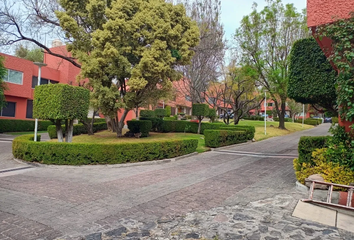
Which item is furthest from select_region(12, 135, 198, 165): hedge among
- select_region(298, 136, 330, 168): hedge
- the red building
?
the red building

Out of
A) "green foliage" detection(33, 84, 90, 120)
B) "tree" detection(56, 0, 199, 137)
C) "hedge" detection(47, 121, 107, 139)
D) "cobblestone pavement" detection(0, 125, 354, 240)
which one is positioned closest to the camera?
"cobblestone pavement" detection(0, 125, 354, 240)

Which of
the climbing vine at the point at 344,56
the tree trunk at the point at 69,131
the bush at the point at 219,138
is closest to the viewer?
the climbing vine at the point at 344,56

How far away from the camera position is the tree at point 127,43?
46.2 feet

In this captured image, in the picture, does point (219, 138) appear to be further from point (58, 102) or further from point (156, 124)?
point (156, 124)

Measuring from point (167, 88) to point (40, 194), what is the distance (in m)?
12.1

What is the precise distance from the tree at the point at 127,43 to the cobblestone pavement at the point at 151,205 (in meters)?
7.34

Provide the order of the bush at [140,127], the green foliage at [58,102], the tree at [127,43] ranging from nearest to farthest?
the green foliage at [58,102] < the tree at [127,43] < the bush at [140,127]

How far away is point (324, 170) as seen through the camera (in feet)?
18.6

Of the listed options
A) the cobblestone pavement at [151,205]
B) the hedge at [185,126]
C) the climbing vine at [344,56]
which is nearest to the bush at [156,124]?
the hedge at [185,126]

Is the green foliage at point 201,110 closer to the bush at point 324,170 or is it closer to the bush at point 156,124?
the bush at point 156,124

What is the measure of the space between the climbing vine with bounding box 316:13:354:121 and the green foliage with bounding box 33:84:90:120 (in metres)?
8.70

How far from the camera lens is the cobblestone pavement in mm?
3746

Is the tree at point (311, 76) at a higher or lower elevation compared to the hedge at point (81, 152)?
higher

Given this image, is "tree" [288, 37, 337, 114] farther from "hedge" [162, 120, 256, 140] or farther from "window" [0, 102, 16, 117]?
"window" [0, 102, 16, 117]
